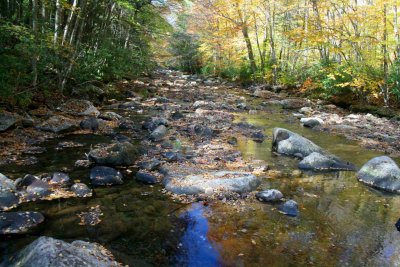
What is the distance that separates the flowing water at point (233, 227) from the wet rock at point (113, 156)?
18.4 inches

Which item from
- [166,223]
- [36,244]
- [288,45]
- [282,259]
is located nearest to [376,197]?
[282,259]

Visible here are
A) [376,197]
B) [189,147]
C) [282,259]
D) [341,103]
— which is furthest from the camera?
[341,103]

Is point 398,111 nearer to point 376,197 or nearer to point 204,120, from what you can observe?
point 204,120

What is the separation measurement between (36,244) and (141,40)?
24.6 meters

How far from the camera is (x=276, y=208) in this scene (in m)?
5.74

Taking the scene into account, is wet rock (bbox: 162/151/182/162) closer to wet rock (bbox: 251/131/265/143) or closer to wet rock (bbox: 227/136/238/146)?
wet rock (bbox: 227/136/238/146)

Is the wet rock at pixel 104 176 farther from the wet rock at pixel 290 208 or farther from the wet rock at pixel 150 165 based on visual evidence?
the wet rock at pixel 290 208

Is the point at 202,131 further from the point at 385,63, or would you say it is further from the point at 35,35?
the point at 385,63

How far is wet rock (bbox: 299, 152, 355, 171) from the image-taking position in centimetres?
800

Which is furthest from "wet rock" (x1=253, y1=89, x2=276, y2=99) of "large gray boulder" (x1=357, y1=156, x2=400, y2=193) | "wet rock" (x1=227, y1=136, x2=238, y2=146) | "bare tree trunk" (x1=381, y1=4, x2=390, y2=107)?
"large gray boulder" (x1=357, y1=156, x2=400, y2=193)

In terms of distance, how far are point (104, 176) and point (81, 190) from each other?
70cm

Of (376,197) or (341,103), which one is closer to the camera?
(376,197)

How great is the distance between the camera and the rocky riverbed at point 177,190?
4.42 m

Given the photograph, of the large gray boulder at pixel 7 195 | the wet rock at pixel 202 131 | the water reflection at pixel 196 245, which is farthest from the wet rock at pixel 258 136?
the large gray boulder at pixel 7 195
